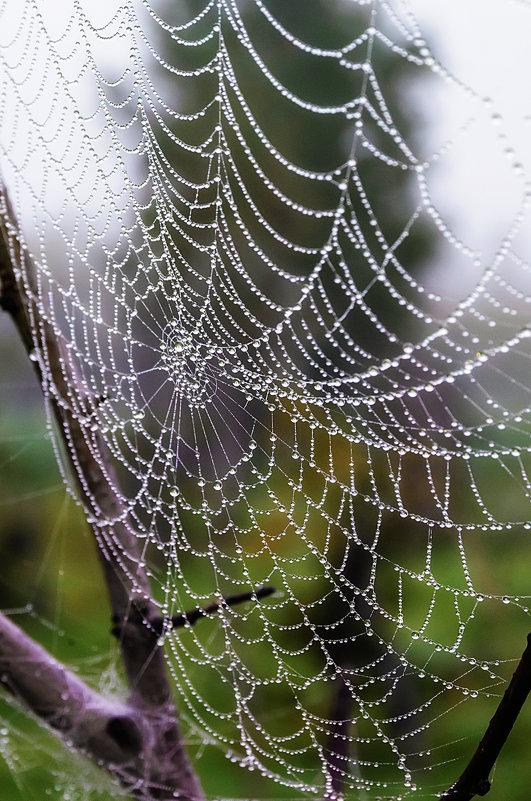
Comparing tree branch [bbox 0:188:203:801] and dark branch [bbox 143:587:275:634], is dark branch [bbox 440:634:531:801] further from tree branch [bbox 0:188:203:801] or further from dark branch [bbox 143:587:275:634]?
tree branch [bbox 0:188:203:801]

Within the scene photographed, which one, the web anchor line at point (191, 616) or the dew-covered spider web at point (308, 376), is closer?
the web anchor line at point (191, 616)

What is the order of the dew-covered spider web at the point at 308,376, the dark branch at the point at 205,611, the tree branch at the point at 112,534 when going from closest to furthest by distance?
1. the dark branch at the point at 205,611
2. the tree branch at the point at 112,534
3. the dew-covered spider web at the point at 308,376

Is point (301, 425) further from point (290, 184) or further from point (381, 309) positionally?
point (290, 184)

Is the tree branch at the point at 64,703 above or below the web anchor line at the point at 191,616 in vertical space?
below

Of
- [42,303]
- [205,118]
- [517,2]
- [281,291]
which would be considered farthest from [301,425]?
[517,2]

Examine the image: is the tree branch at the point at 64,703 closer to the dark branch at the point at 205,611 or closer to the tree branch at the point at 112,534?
A: the tree branch at the point at 112,534

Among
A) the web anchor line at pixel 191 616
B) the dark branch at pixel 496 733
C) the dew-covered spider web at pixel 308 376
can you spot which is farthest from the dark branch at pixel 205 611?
the dark branch at pixel 496 733

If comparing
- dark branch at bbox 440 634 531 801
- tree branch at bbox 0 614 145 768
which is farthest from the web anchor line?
dark branch at bbox 440 634 531 801

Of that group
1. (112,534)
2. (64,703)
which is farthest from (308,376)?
(64,703)
